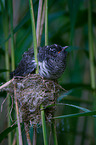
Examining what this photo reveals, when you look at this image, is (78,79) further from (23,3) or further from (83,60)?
(23,3)

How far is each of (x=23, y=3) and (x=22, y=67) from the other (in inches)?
37.9

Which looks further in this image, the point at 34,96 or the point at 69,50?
the point at 69,50

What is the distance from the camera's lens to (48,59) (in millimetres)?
879

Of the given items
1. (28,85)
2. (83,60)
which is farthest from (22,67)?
(83,60)

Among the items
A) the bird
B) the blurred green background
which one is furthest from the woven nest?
the blurred green background

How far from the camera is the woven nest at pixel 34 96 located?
2.68 feet

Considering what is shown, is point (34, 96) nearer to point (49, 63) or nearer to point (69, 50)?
point (49, 63)

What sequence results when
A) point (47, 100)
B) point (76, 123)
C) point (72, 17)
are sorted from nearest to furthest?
point (47, 100), point (72, 17), point (76, 123)

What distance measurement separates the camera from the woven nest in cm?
82

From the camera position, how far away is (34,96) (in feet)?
2.71

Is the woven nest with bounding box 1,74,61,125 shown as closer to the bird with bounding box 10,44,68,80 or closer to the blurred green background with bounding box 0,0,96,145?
the bird with bounding box 10,44,68,80

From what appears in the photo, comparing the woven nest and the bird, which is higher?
the bird

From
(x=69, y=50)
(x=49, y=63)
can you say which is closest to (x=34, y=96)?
(x=49, y=63)

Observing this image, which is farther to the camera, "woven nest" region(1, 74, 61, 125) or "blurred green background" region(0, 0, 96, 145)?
"blurred green background" region(0, 0, 96, 145)
